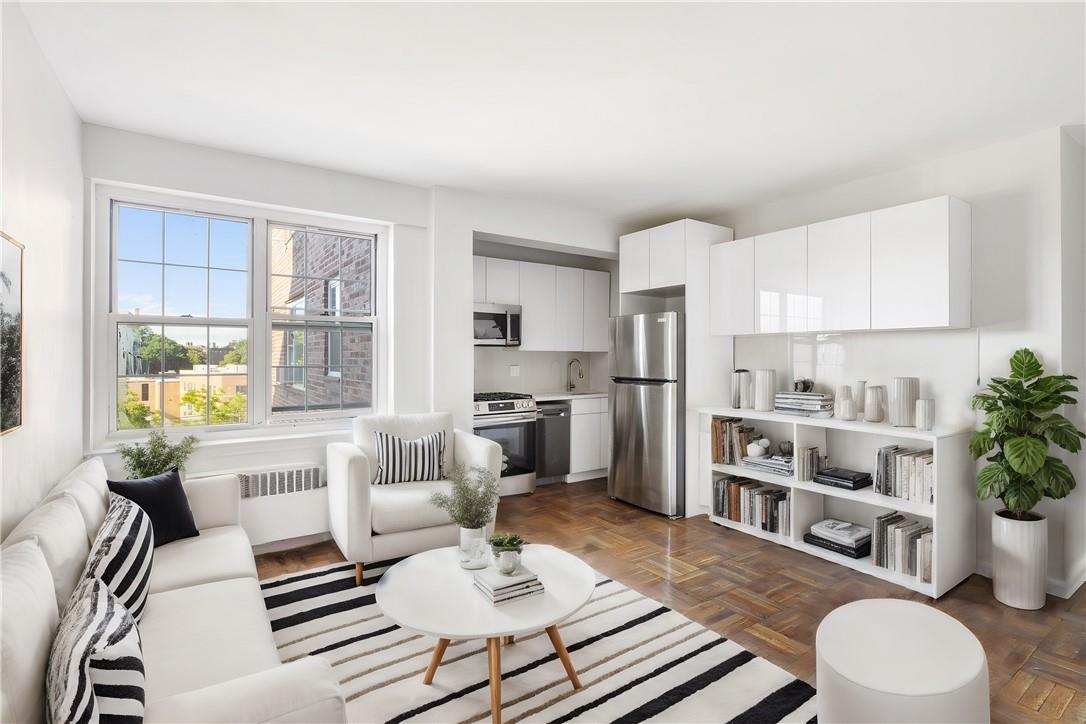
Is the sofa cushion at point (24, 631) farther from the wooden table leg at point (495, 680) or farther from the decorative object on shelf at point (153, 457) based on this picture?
the decorative object on shelf at point (153, 457)

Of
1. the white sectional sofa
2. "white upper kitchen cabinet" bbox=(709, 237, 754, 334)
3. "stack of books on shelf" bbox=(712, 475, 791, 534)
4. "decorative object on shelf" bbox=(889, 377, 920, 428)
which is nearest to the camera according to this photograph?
the white sectional sofa

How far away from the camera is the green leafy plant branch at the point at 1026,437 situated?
8.90 feet

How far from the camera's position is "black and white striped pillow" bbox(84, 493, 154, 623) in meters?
1.75

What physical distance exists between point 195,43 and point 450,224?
2046mm

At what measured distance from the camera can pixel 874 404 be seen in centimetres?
344

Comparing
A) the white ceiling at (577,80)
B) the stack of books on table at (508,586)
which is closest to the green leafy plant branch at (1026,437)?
the white ceiling at (577,80)

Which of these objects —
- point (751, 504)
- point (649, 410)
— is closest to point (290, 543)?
point (649, 410)

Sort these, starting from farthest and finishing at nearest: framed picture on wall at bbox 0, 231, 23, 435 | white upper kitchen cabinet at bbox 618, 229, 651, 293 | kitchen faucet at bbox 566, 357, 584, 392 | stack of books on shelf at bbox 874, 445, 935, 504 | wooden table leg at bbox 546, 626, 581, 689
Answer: kitchen faucet at bbox 566, 357, 584, 392 → white upper kitchen cabinet at bbox 618, 229, 651, 293 → stack of books on shelf at bbox 874, 445, 935, 504 → wooden table leg at bbox 546, 626, 581, 689 → framed picture on wall at bbox 0, 231, 23, 435

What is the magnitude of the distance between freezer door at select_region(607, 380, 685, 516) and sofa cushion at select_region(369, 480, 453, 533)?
5.96 feet

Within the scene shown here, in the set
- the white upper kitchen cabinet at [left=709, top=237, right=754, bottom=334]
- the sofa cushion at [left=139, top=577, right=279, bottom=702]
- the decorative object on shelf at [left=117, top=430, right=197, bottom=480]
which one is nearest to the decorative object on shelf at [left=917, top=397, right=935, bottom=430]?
the white upper kitchen cabinet at [left=709, top=237, right=754, bottom=334]

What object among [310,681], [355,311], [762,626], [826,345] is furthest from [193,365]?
[826,345]

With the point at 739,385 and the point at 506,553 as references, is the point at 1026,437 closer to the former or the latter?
the point at 739,385

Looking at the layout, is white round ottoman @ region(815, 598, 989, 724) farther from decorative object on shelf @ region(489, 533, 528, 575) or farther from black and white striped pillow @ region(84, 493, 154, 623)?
black and white striped pillow @ region(84, 493, 154, 623)

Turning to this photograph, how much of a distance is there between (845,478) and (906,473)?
36cm
